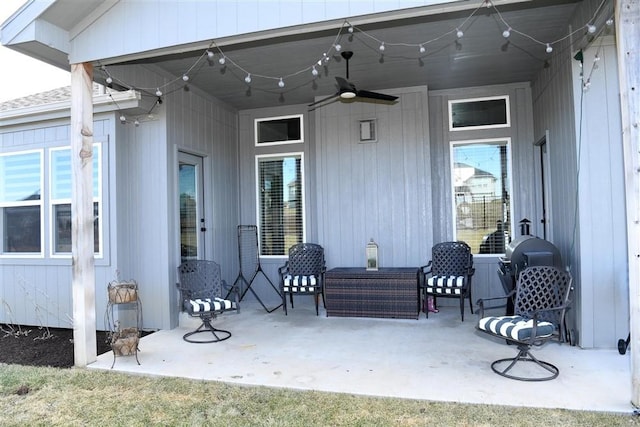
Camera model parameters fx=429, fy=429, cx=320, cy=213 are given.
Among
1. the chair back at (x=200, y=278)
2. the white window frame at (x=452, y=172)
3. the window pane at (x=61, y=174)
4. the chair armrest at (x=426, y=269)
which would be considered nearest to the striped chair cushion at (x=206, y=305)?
the chair back at (x=200, y=278)

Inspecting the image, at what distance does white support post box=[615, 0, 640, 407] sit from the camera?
8.70ft

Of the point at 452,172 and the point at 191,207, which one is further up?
the point at 452,172

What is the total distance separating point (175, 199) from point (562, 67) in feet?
14.6

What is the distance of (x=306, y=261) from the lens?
6039 mm

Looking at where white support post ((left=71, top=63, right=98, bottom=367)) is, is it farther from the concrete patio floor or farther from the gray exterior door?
the gray exterior door

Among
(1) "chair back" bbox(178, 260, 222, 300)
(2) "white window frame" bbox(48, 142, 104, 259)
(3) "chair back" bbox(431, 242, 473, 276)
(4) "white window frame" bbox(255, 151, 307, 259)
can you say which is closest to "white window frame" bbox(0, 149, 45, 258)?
(2) "white window frame" bbox(48, 142, 104, 259)

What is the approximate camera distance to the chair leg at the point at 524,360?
3.12 metres

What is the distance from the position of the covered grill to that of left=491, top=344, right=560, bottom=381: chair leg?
94cm

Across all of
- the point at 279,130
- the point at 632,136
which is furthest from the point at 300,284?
the point at 632,136

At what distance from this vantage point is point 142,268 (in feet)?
16.7

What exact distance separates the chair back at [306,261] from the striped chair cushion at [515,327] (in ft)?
9.54

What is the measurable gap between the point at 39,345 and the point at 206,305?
185 centimetres

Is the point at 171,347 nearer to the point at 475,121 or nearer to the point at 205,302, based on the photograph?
the point at 205,302

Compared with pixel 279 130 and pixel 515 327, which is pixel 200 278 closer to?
pixel 279 130
